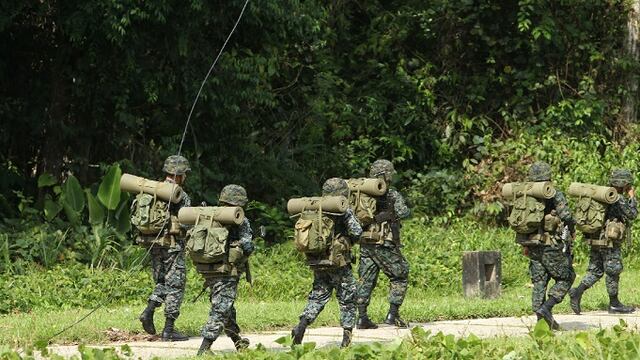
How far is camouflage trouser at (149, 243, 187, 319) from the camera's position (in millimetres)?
12125

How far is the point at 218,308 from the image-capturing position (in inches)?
422

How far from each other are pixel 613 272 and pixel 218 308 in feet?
19.0

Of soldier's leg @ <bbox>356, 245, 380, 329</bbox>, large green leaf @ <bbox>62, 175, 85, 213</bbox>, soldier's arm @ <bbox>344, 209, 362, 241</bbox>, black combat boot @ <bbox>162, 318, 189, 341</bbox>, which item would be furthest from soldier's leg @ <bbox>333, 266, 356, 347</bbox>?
large green leaf @ <bbox>62, 175, 85, 213</bbox>

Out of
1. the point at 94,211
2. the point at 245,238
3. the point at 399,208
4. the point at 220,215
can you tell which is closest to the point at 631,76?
the point at 94,211

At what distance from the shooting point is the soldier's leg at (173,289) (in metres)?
12.0

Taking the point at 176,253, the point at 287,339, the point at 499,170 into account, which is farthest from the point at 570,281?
the point at 499,170

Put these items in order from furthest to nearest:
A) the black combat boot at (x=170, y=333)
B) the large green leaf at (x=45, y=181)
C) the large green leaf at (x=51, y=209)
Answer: the large green leaf at (x=45, y=181), the large green leaf at (x=51, y=209), the black combat boot at (x=170, y=333)

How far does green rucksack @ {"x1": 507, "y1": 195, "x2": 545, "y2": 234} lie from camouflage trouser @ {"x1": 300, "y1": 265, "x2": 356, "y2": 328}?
220cm

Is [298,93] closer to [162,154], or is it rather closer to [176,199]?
[162,154]

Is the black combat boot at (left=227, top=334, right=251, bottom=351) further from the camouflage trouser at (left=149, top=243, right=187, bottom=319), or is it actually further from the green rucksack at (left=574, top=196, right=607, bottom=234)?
the green rucksack at (left=574, top=196, right=607, bottom=234)

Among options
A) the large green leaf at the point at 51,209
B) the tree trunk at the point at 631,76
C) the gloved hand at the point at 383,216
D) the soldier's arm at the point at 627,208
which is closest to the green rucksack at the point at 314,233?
the gloved hand at the point at 383,216

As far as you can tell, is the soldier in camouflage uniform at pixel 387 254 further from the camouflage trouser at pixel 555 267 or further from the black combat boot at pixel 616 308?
the black combat boot at pixel 616 308

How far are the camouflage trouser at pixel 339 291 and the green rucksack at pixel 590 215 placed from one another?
396cm

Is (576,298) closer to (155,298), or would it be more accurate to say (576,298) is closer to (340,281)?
(340,281)
